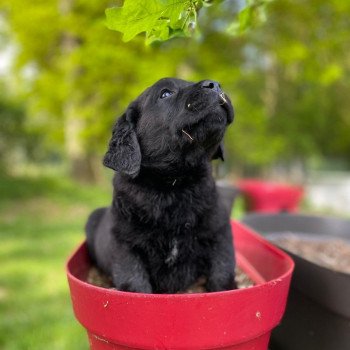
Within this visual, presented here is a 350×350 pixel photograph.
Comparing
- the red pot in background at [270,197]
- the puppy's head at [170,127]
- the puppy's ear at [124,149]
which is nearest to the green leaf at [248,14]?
the puppy's head at [170,127]

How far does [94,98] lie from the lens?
28.6 ft

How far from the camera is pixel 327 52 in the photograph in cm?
665

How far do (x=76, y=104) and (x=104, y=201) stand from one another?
221cm

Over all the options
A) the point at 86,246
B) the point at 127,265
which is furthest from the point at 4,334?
the point at 127,265

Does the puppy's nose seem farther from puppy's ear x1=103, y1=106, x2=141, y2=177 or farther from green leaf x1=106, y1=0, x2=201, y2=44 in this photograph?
puppy's ear x1=103, y1=106, x2=141, y2=177

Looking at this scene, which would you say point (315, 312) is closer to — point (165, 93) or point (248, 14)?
point (165, 93)

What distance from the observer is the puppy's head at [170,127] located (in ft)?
3.97

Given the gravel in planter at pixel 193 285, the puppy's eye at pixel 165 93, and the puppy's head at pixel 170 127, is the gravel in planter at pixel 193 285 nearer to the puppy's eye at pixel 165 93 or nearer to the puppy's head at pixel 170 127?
the puppy's head at pixel 170 127

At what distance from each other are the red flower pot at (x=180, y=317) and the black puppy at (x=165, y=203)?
18 centimetres

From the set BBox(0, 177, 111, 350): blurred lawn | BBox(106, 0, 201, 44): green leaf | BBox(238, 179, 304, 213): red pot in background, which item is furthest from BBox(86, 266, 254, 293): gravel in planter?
BBox(238, 179, 304, 213): red pot in background

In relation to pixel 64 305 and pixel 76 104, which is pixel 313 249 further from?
pixel 76 104

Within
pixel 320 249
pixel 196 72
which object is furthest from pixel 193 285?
pixel 196 72

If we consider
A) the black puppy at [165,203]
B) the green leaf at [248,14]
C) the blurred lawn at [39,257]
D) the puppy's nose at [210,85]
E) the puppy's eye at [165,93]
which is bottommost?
the blurred lawn at [39,257]

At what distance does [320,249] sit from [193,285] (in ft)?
4.24
